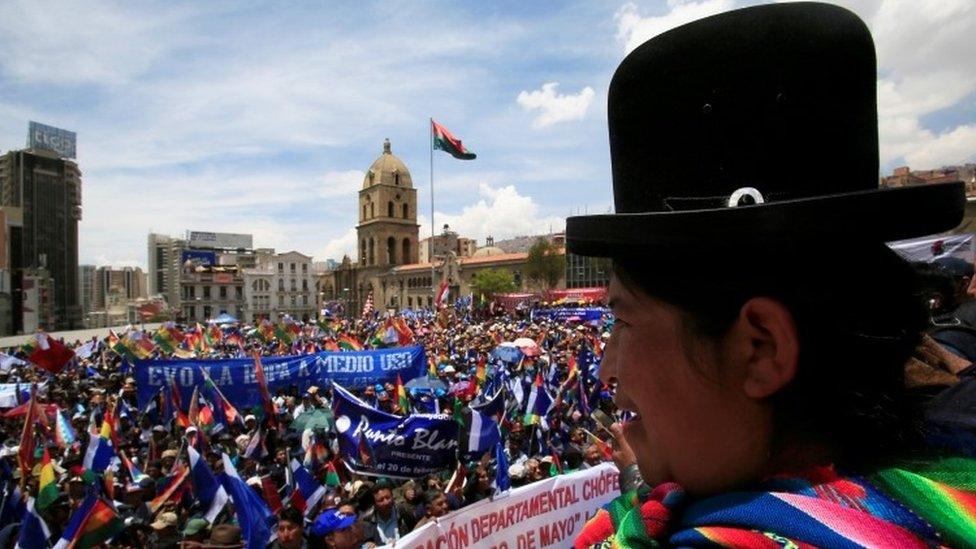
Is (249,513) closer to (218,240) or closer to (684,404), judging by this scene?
(684,404)

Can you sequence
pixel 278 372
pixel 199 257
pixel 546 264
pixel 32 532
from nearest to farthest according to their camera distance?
pixel 32 532, pixel 278 372, pixel 546 264, pixel 199 257

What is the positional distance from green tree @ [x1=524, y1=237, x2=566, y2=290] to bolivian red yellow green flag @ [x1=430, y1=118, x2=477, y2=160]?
104 ft

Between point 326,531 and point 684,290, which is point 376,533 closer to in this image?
point 326,531

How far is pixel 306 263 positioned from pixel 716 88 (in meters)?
106

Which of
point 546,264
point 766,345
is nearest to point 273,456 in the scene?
point 766,345

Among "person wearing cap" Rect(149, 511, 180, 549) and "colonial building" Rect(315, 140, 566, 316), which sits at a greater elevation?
"colonial building" Rect(315, 140, 566, 316)

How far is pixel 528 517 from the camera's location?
17.9 ft

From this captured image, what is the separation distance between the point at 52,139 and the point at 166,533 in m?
128

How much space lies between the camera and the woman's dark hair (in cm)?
85

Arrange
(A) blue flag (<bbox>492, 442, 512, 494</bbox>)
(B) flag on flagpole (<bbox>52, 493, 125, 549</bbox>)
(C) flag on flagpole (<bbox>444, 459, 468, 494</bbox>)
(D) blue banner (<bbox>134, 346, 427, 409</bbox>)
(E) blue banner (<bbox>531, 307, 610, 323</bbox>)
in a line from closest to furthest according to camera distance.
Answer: (B) flag on flagpole (<bbox>52, 493, 125, 549</bbox>) < (A) blue flag (<bbox>492, 442, 512, 494</bbox>) < (C) flag on flagpole (<bbox>444, 459, 468, 494</bbox>) < (D) blue banner (<bbox>134, 346, 427, 409</bbox>) < (E) blue banner (<bbox>531, 307, 610, 323</bbox>)

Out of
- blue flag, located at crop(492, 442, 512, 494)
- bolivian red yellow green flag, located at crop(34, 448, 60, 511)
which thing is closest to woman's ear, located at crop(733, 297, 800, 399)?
blue flag, located at crop(492, 442, 512, 494)

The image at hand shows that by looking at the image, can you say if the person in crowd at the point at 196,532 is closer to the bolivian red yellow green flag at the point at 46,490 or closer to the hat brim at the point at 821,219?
the bolivian red yellow green flag at the point at 46,490

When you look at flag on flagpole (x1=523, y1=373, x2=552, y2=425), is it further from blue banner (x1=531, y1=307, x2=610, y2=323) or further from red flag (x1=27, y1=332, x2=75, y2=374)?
blue banner (x1=531, y1=307, x2=610, y2=323)

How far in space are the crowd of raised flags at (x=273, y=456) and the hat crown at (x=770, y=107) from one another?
67.9 inches
